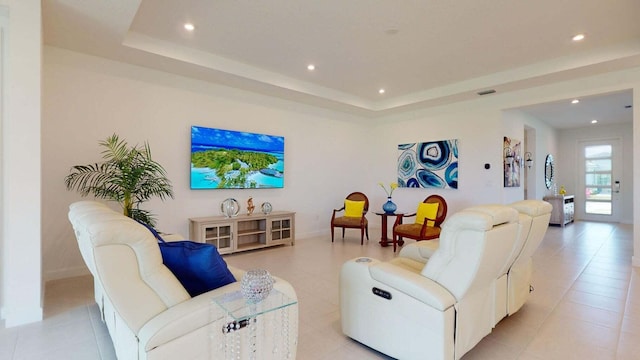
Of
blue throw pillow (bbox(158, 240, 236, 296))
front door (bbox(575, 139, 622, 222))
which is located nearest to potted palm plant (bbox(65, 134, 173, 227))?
blue throw pillow (bbox(158, 240, 236, 296))

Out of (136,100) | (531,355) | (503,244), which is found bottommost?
(531,355)

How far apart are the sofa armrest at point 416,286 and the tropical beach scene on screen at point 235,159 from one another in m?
3.48

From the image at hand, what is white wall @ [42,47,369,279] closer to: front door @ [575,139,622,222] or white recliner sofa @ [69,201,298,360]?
white recliner sofa @ [69,201,298,360]

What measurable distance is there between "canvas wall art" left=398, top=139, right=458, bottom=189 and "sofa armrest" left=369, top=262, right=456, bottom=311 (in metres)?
4.61

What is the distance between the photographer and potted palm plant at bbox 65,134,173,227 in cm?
358

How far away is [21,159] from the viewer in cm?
252

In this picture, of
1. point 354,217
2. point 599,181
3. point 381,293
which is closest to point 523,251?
point 381,293

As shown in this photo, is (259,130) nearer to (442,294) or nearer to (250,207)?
(250,207)

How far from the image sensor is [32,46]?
256 cm

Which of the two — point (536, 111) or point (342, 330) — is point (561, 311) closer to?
point (342, 330)

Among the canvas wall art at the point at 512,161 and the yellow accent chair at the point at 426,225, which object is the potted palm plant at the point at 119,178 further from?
the canvas wall art at the point at 512,161

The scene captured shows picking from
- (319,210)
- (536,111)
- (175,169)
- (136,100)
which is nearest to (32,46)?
(136,100)

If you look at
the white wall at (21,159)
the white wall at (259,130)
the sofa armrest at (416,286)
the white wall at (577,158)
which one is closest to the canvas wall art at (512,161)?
the white wall at (259,130)

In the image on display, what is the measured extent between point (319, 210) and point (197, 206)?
2496 millimetres
